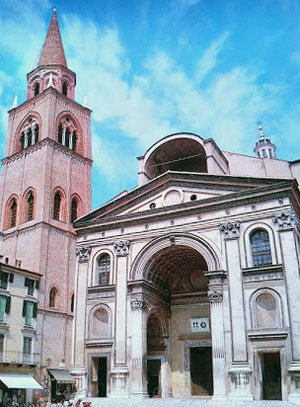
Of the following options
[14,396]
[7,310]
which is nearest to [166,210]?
[7,310]

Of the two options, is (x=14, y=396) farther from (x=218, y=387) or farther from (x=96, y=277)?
(x=218, y=387)

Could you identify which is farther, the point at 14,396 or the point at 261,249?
the point at 14,396

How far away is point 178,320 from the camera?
1043 inches

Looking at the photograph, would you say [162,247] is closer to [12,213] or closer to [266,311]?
[266,311]

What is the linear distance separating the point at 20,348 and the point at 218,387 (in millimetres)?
13784

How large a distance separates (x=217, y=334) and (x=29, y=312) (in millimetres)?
14017

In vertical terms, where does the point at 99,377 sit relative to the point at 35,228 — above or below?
below

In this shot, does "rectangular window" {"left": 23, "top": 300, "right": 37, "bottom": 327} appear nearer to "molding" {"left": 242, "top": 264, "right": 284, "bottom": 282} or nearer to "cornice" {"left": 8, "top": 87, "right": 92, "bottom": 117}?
"molding" {"left": 242, "top": 264, "right": 284, "bottom": 282}

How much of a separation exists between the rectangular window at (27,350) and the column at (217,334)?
1341 cm

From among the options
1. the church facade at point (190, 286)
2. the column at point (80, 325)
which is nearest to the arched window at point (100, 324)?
the church facade at point (190, 286)

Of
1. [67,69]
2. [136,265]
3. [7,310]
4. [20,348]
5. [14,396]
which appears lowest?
[14,396]

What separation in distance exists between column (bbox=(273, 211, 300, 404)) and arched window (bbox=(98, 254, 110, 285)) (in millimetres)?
9739

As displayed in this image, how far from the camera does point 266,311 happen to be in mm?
20484

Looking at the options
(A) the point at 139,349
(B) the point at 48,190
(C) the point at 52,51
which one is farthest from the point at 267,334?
(C) the point at 52,51
